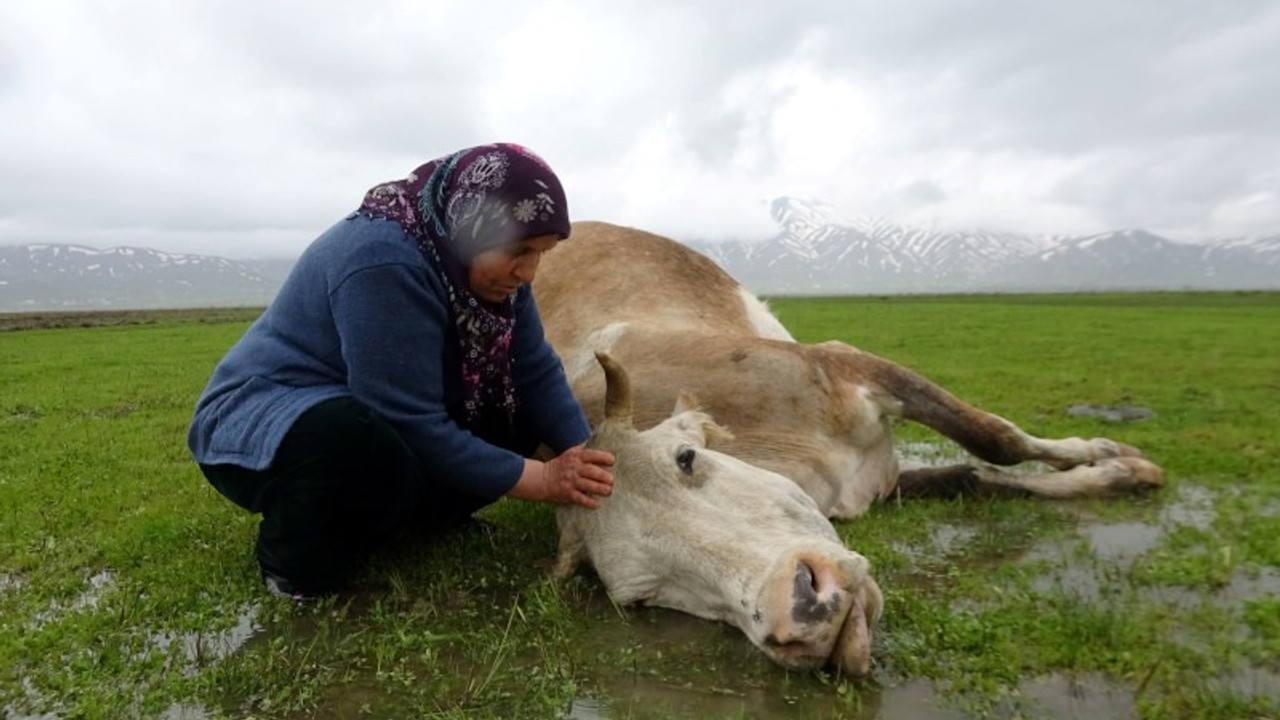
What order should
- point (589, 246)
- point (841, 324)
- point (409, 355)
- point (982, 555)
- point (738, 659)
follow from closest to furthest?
1. point (738, 659)
2. point (409, 355)
3. point (982, 555)
4. point (589, 246)
5. point (841, 324)

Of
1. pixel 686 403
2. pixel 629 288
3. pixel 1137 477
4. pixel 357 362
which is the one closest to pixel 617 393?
pixel 686 403

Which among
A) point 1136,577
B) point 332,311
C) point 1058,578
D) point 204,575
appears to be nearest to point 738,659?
point 1058,578

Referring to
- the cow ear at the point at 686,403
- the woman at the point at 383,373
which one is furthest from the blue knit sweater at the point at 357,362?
the cow ear at the point at 686,403

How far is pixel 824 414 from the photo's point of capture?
5598mm

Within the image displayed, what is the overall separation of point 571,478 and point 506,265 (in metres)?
1.00

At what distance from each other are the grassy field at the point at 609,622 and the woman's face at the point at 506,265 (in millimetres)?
1434

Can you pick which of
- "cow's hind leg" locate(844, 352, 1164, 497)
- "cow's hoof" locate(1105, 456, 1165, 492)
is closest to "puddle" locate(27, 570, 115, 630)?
"cow's hind leg" locate(844, 352, 1164, 497)

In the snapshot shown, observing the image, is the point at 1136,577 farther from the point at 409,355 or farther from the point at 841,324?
the point at 841,324

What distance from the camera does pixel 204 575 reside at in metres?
4.79

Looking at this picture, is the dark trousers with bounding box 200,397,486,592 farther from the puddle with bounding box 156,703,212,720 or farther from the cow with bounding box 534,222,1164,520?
the cow with bounding box 534,222,1164,520

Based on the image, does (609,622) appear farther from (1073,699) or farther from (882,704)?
(1073,699)

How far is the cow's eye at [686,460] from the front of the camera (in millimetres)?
4211

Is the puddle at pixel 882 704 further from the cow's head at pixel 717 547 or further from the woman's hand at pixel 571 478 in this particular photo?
the woman's hand at pixel 571 478

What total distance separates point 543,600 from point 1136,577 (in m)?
2.66
